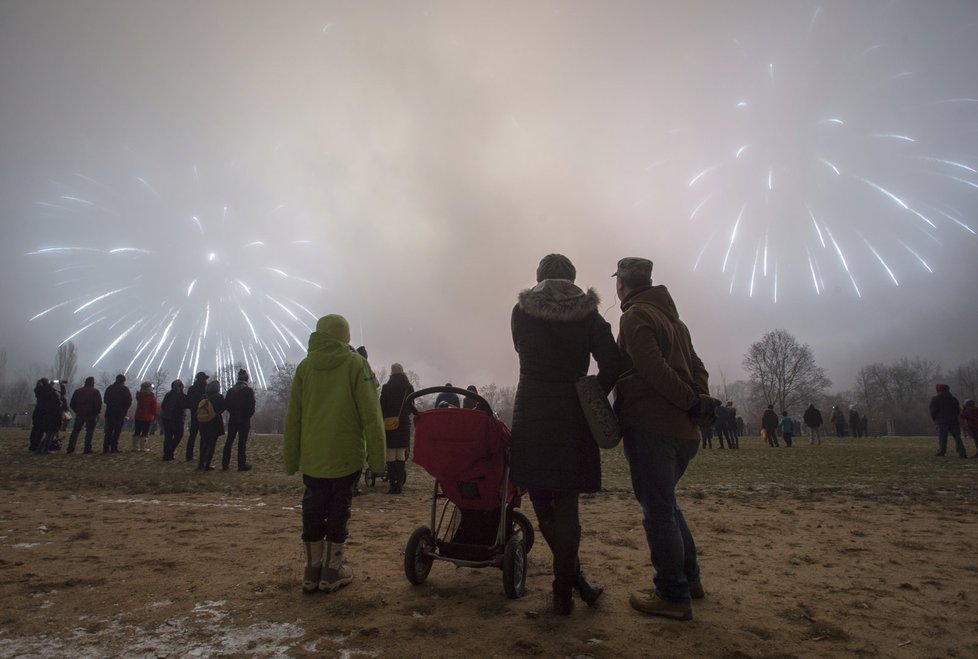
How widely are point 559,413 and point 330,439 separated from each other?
5.63ft

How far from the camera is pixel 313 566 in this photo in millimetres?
3396

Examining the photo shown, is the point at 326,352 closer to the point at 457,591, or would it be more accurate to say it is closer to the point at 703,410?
the point at 457,591

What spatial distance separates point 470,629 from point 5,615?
264 centimetres

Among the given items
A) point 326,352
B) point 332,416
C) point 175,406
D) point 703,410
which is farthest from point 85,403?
point 703,410

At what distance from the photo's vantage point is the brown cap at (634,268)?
139 inches

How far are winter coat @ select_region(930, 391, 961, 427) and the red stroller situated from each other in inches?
667

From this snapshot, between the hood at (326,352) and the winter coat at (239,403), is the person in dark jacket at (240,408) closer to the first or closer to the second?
the winter coat at (239,403)

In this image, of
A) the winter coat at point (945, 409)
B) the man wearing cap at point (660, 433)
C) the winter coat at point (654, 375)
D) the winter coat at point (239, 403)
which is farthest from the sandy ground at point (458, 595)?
the winter coat at point (945, 409)

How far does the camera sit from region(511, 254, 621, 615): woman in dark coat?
2992 mm

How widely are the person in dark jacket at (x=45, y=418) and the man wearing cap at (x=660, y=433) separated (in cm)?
1673

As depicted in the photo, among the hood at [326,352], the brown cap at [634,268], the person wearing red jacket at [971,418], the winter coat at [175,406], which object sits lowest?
the winter coat at [175,406]

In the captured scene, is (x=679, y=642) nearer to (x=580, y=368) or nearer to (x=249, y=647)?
(x=580, y=368)

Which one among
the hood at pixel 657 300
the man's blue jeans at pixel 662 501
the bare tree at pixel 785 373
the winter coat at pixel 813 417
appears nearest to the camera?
the man's blue jeans at pixel 662 501

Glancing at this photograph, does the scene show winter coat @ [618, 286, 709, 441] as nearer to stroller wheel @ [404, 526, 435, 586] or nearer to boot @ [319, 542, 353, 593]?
stroller wheel @ [404, 526, 435, 586]
